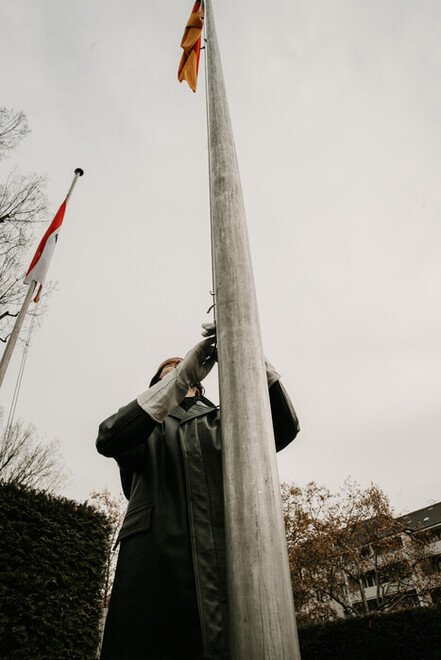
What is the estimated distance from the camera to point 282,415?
211cm

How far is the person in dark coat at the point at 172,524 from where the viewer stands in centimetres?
154

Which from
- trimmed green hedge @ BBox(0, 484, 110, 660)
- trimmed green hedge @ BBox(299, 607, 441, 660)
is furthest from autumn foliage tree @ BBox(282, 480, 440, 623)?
trimmed green hedge @ BBox(0, 484, 110, 660)

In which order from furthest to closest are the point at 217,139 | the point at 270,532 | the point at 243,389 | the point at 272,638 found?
1. the point at 217,139
2. the point at 243,389
3. the point at 270,532
4. the point at 272,638

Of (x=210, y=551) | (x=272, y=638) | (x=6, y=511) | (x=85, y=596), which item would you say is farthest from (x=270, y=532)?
(x=85, y=596)

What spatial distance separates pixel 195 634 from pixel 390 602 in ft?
95.7

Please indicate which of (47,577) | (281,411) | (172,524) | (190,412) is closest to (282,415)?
(281,411)

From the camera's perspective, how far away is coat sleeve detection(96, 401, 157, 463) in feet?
6.00

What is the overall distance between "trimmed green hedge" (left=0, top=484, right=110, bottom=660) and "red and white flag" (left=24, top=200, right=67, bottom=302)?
464cm

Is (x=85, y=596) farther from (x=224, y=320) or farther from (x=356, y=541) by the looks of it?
(x=356, y=541)

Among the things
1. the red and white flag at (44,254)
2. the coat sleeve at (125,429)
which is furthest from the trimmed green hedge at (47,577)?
the coat sleeve at (125,429)

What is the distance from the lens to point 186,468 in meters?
1.95

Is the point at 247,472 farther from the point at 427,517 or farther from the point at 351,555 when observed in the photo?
the point at 427,517

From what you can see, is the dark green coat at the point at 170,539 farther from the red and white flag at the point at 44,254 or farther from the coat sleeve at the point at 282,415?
the red and white flag at the point at 44,254

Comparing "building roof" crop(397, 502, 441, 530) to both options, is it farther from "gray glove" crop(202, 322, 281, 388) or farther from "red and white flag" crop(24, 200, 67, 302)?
"gray glove" crop(202, 322, 281, 388)
